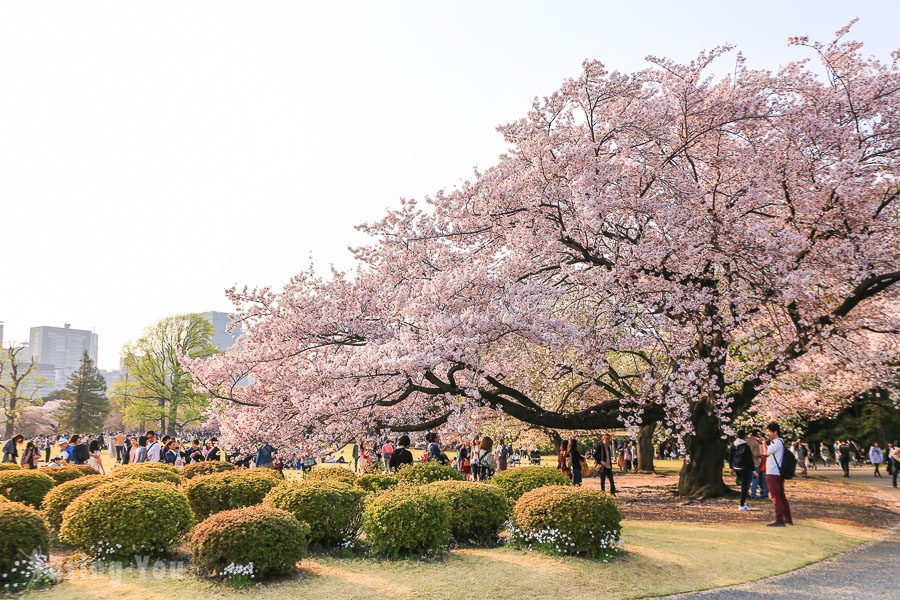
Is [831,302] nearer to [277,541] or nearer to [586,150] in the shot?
[586,150]

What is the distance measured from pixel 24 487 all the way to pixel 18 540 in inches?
199

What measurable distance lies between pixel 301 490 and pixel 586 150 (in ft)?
27.4

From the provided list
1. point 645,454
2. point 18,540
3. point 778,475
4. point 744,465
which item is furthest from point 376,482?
point 645,454

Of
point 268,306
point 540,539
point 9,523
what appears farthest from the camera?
point 268,306

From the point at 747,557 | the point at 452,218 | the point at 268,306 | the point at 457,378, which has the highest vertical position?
the point at 452,218

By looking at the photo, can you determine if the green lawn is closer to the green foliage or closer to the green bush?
the green bush

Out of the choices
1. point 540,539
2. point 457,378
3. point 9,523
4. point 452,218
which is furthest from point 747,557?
point 9,523

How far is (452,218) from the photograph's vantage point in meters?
13.3

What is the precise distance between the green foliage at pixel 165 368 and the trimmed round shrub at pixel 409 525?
45.1 metres

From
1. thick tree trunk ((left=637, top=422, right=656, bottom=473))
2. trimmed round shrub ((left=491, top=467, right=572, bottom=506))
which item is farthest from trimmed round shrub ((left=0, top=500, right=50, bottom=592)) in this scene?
thick tree trunk ((left=637, top=422, right=656, bottom=473))

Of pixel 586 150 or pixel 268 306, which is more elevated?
pixel 586 150

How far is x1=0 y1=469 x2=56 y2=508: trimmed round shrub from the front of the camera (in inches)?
428

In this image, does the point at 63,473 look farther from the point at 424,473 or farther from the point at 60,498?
the point at 424,473

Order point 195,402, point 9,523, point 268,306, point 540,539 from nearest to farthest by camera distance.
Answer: point 9,523
point 540,539
point 268,306
point 195,402
